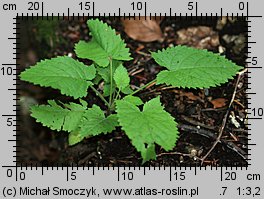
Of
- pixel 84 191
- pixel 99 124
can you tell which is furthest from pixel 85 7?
pixel 84 191

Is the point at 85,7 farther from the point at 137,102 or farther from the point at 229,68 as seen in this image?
the point at 229,68

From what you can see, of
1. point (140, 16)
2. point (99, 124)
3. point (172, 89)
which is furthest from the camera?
point (140, 16)

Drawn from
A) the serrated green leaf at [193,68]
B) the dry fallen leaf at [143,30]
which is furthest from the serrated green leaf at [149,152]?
the dry fallen leaf at [143,30]

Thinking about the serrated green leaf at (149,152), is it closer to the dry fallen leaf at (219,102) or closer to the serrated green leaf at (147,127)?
the serrated green leaf at (147,127)

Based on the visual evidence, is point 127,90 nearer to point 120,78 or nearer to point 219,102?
Answer: point 120,78

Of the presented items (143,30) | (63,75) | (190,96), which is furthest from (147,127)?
(143,30)

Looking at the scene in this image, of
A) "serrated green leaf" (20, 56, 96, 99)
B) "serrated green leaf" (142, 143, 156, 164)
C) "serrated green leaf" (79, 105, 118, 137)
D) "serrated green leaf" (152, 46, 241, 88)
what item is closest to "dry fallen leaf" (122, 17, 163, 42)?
"serrated green leaf" (152, 46, 241, 88)
